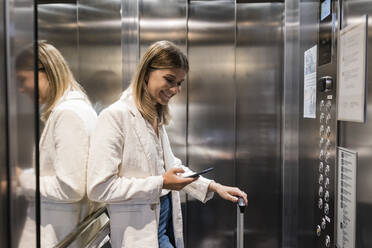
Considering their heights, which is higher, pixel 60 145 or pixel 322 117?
pixel 322 117

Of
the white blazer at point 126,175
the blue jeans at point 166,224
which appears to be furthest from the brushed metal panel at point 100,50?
the blue jeans at point 166,224

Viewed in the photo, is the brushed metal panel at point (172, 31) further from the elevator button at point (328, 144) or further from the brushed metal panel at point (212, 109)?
the elevator button at point (328, 144)

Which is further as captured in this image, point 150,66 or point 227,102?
point 227,102

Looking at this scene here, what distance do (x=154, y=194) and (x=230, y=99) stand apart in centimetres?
152

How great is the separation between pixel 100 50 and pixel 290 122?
4.99 feet

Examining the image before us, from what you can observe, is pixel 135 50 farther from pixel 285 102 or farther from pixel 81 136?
pixel 81 136

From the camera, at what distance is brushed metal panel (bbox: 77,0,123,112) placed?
183 centimetres

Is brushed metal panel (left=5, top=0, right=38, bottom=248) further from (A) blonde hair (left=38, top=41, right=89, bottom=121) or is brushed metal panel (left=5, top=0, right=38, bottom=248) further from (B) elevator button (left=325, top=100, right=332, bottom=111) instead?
(B) elevator button (left=325, top=100, right=332, bottom=111)

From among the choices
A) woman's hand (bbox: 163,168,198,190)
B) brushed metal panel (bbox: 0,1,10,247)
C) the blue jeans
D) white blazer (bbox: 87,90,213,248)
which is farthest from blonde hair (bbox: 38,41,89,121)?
the blue jeans

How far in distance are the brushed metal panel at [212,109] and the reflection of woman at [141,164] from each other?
1132 mm

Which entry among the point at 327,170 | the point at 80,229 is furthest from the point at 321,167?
the point at 80,229

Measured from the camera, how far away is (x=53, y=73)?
131 centimetres

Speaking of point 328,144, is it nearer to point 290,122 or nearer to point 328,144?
point 328,144

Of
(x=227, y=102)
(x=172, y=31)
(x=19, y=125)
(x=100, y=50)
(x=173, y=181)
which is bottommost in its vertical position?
(x=173, y=181)
